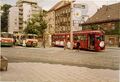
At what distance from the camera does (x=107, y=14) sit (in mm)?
69562

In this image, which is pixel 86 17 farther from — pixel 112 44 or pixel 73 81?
pixel 73 81

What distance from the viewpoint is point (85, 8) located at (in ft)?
270

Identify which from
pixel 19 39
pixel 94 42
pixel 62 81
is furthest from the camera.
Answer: pixel 19 39

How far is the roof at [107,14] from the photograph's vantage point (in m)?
65.9

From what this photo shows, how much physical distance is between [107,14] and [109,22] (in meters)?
3.50

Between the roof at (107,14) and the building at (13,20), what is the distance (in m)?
55.2

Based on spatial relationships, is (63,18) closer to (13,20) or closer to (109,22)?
(109,22)

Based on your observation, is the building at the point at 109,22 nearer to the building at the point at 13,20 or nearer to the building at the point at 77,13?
the building at the point at 77,13

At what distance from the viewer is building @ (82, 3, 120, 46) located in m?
64.8

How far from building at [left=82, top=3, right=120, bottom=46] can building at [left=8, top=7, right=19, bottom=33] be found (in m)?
56.8

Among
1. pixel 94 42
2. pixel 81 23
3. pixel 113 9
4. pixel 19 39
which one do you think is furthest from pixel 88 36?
pixel 81 23

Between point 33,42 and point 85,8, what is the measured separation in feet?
113

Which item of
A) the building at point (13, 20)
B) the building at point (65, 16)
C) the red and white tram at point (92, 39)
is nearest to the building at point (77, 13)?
the building at point (65, 16)

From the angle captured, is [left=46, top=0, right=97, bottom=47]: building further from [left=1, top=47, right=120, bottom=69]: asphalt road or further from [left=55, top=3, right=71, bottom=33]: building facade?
[left=1, top=47, right=120, bottom=69]: asphalt road
